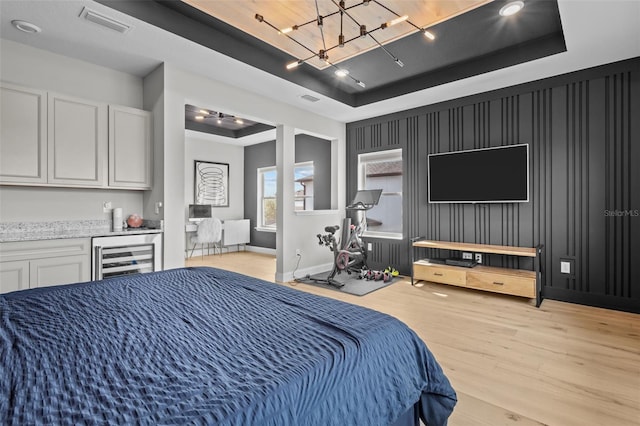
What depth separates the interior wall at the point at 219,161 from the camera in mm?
6906

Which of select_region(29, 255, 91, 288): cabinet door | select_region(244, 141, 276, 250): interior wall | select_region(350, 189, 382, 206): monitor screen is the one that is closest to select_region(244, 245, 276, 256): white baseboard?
select_region(244, 141, 276, 250): interior wall

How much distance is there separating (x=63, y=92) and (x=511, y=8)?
14.1 feet

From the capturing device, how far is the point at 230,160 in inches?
304

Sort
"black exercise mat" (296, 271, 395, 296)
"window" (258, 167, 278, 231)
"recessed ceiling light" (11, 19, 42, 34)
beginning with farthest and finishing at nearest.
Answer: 1. "window" (258, 167, 278, 231)
2. "black exercise mat" (296, 271, 395, 296)
3. "recessed ceiling light" (11, 19, 42, 34)

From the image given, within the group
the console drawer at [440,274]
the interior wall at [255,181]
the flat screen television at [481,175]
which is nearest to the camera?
the flat screen television at [481,175]

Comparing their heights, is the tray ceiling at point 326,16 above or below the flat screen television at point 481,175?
above

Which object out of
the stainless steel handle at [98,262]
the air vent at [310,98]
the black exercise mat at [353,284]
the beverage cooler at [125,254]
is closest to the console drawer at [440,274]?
the black exercise mat at [353,284]

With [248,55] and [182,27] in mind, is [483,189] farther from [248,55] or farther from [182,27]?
[182,27]

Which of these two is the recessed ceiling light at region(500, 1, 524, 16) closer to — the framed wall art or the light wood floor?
the light wood floor

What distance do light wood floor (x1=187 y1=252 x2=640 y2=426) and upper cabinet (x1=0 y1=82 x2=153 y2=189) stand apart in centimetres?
289

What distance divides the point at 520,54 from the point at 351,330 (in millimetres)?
3756

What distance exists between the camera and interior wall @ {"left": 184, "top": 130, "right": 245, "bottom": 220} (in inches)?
272

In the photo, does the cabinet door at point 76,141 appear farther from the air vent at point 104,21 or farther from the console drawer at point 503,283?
the console drawer at point 503,283

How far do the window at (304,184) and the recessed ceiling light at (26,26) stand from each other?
14.6 ft
